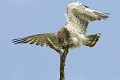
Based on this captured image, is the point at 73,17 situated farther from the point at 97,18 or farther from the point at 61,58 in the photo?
the point at 61,58

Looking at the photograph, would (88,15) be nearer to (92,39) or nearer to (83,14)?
(83,14)

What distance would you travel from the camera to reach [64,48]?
27.9 feet

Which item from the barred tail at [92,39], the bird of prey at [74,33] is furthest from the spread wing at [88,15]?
the barred tail at [92,39]

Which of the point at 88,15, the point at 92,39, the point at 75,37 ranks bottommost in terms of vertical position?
the point at 75,37

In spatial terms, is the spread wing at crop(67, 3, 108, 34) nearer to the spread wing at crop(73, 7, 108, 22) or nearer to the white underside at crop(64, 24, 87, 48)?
the spread wing at crop(73, 7, 108, 22)

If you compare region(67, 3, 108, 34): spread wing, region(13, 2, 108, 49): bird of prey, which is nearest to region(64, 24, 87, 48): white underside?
region(13, 2, 108, 49): bird of prey

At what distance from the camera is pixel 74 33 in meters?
9.40

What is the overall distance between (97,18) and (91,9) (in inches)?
19.1

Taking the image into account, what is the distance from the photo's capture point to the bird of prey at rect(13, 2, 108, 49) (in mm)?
9117

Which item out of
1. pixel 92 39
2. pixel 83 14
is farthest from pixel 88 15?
pixel 92 39

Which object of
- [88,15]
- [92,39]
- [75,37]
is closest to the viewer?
[75,37]

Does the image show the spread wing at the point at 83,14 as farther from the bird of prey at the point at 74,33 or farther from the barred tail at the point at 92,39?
the barred tail at the point at 92,39

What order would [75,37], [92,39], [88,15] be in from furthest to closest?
[88,15] < [92,39] < [75,37]

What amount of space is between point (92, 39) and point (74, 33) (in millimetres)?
669
